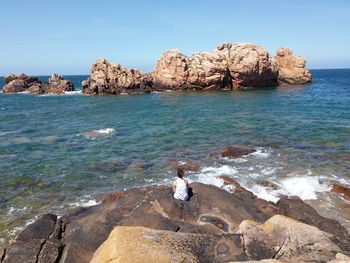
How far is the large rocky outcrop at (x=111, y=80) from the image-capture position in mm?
82812

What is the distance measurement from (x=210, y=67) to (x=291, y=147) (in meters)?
53.4

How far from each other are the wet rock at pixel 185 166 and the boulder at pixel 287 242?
13.9 meters

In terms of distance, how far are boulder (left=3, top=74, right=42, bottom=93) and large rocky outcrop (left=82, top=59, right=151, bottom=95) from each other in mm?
29436

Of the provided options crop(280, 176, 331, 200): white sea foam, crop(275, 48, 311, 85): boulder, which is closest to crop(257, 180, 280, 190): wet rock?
crop(280, 176, 331, 200): white sea foam

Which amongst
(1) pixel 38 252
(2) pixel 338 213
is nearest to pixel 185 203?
(1) pixel 38 252

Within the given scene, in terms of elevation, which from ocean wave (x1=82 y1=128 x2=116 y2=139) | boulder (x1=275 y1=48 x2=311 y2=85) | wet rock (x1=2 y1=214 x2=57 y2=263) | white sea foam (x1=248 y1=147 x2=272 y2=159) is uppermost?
boulder (x1=275 y1=48 x2=311 y2=85)

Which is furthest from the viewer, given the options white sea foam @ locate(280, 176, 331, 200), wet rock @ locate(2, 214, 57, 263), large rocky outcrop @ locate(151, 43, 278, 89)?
large rocky outcrop @ locate(151, 43, 278, 89)

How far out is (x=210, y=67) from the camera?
80062 mm

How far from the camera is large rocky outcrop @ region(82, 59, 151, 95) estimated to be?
82.8 m

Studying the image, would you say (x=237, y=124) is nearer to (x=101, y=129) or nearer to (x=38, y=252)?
(x=101, y=129)

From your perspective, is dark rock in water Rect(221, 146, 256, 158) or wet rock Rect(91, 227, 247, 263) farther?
dark rock in water Rect(221, 146, 256, 158)

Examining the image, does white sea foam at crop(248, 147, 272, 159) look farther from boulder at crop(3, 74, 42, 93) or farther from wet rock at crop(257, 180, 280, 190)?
boulder at crop(3, 74, 42, 93)

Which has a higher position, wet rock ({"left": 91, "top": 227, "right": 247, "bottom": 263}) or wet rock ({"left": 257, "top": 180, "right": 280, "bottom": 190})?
wet rock ({"left": 91, "top": 227, "right": 247, "bottom": 263})

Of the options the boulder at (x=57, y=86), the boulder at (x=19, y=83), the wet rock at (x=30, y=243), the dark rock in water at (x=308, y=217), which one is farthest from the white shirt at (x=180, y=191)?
the boulder at (x=19, y=83)
